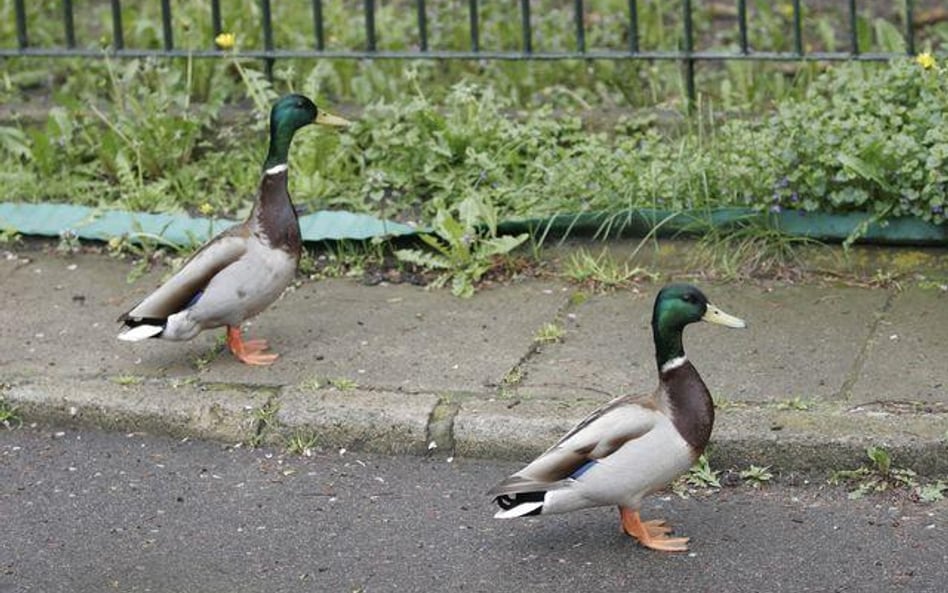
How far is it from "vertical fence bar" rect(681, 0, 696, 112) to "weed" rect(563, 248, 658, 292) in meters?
0.96

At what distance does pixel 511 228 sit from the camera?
6855 millimetres

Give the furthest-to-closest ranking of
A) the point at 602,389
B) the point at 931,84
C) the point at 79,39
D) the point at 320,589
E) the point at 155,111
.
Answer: the point at 79,39 → the point at 155,111 → the point at 931,84 → the point at 602,389 → the point at 320,589

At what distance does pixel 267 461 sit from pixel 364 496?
1.28 feet

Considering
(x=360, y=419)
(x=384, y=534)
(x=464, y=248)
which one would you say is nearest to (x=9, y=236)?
(x=464, y=248)

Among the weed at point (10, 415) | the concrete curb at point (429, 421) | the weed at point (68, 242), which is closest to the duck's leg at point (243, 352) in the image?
the concrete curb at point (429, 421)

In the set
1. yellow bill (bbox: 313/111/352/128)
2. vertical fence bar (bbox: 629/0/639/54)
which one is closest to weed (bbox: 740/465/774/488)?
yellow bill (bbox: 313/111/352/128)

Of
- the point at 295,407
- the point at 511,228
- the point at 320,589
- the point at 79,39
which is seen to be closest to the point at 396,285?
the point at 511,228

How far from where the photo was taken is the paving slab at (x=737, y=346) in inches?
223

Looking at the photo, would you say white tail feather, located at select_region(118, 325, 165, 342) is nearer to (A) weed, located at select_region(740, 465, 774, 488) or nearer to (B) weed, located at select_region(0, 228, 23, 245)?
(B) weed, located at select_region(0, 228, 23, 245)

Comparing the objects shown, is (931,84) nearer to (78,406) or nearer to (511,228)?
(511,228)

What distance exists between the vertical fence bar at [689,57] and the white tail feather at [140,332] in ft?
8.01

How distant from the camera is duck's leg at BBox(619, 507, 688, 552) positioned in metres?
4.89

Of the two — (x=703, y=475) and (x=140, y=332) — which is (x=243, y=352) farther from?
(x=703, y=475)

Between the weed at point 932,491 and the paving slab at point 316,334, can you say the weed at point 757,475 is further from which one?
the paving slab at point 316,334
